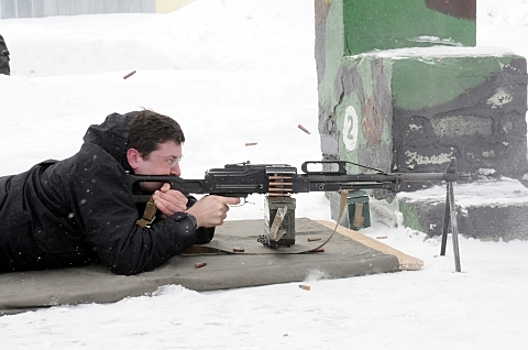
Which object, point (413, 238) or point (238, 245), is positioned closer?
point (238, 245)

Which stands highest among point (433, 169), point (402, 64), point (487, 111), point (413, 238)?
point (402, 64)

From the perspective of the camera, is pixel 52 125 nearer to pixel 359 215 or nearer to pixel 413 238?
pixel 359 215

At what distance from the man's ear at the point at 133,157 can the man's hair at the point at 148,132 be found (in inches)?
0.7

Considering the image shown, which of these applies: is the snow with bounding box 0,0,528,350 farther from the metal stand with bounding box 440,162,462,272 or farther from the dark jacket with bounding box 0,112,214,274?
the dark jacket with bounding box 0,112,214,274

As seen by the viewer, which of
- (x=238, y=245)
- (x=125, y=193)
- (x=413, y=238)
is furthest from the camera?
(x=413, y=238)

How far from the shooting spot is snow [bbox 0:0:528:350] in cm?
230

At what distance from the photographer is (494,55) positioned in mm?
4020

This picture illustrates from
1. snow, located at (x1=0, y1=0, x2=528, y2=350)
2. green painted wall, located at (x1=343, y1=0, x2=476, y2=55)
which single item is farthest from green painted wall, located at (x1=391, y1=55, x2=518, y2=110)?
green painted wall, located at (x1=343, y1=0, x2=476, y2=55)

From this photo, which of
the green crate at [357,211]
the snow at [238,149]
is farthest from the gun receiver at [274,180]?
the green crate at [357,211]

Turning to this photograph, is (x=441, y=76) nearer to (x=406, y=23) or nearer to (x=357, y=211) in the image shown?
(x=406, y=23)

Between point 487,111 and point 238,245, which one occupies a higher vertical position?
point 487,111

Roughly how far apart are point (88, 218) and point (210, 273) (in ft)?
1.79

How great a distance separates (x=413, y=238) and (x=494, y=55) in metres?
1.17

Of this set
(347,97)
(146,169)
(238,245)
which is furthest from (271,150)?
(146,169)
